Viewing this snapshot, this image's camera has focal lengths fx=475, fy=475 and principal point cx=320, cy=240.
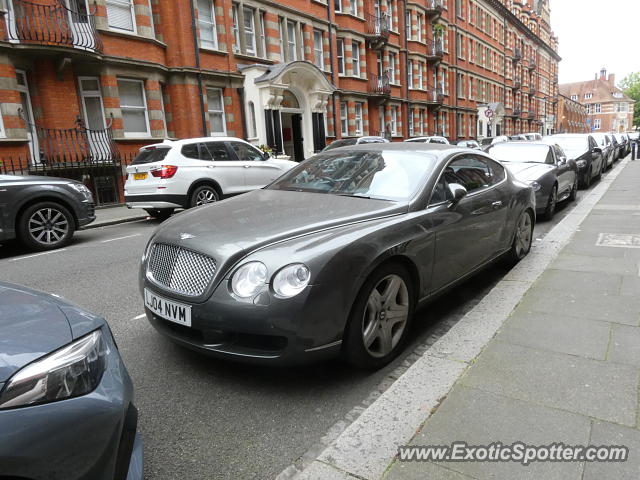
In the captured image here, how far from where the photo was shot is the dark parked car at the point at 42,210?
7.44 m

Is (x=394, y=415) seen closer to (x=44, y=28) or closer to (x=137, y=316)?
(x=137, y=316)

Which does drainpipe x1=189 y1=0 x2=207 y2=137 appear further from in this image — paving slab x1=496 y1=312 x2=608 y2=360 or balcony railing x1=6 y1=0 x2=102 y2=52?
paving slab x1=496 y1=312 x2=608 y2=360

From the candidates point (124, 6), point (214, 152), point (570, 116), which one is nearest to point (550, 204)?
point (214, 152)

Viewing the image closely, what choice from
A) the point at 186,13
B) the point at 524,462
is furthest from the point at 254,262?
the point at 186,13

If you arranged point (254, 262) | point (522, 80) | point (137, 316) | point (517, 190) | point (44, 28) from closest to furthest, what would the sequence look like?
point (254, 262) < point (137, 316) < point (517, 190) < point (44, 28) < point (522, 80)

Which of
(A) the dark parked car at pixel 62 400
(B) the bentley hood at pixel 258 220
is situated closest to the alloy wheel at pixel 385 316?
(B) the bentley hood at pixel 258 220

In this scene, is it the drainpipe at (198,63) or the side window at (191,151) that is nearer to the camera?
the side window at (191,151)

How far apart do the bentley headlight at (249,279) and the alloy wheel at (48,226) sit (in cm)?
652

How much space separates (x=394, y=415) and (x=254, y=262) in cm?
114

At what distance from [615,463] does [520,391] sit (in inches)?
25.3

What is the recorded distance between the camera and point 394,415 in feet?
8.31

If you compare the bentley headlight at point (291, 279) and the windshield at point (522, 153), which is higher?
the windshield at point (522, 153)

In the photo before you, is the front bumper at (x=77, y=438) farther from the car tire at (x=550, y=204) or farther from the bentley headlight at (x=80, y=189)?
the car tire at (x=550, y=204)

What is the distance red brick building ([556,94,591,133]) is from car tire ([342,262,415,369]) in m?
92.7
